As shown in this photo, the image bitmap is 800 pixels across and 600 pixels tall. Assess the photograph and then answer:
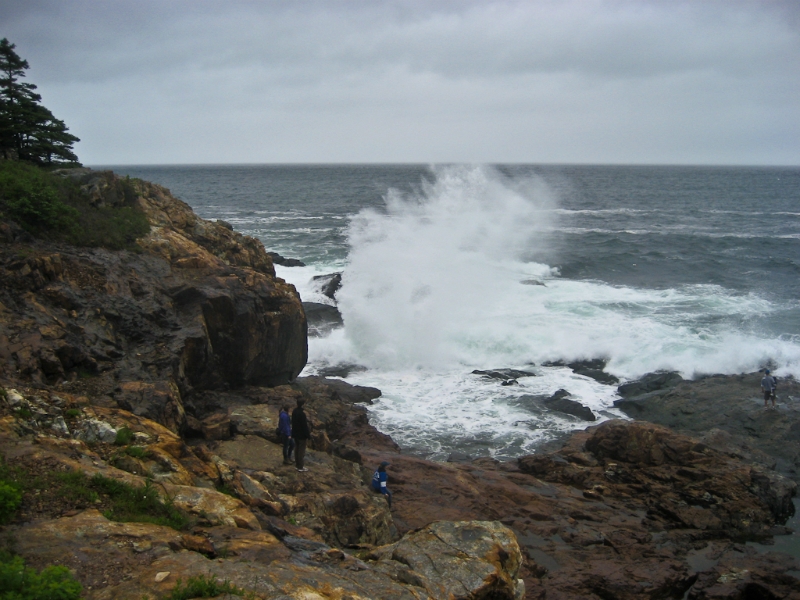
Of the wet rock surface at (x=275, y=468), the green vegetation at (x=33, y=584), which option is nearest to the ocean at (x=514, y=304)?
the wet rock surface at (x=275, y=468)

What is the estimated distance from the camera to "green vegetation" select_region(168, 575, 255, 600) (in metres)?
5.66

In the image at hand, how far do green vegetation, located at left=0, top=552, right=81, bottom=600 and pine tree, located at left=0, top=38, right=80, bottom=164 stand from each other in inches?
628

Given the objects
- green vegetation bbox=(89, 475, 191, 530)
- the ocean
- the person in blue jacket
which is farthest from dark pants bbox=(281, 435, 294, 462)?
the ocean

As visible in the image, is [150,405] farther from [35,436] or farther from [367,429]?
[367,429]

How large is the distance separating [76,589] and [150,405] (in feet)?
17.8

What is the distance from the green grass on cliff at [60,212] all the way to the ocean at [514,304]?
8610 millimetres

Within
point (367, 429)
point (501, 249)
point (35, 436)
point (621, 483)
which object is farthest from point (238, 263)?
point (501, 249)

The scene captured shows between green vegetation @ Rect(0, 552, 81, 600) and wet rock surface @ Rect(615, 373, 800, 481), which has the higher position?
green vegetation @ Rect(0, 552, 81, 600)

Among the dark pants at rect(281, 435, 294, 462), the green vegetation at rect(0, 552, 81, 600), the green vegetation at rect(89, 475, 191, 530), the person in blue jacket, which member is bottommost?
the person in blue jacket

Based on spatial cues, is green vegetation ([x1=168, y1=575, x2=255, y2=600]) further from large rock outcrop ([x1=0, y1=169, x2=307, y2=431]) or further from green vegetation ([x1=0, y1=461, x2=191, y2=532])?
large rock outcrop ([x1=0, y1=169, x2=307, y2=431])

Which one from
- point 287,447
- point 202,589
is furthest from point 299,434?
point 202,589

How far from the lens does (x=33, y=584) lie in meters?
5.27

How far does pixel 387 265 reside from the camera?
104 feet

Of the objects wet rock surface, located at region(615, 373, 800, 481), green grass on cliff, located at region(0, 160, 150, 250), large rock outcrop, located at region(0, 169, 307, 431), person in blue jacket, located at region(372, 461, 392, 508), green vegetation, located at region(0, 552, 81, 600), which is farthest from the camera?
wet rock surface, located at region(615, 373, 800, 481)
